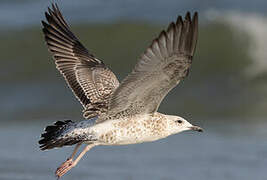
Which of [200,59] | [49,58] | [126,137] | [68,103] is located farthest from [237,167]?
[49,58]

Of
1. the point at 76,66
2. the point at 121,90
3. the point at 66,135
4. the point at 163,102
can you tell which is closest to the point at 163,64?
the point at 121,90

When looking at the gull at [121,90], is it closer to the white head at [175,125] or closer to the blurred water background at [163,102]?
Result: the white head at [175,125]

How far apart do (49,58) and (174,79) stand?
6.96 metres

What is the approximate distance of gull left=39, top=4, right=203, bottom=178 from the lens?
4.91m

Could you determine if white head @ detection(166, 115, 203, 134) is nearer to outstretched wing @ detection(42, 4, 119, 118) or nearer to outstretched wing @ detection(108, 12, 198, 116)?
outstretched wing @ detection(108, 12, 198, 116)

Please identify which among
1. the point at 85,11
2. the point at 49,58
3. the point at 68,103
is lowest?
the point at 68,103

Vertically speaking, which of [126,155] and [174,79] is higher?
[174,79]

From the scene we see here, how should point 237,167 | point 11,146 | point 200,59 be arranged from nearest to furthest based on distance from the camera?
point 237,167, point 11,146, point 200,59

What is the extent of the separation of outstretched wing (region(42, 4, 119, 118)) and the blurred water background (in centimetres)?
101

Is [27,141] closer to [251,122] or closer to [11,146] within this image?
[11,146]

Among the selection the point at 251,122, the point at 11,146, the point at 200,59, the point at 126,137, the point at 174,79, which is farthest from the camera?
the point at 200,59

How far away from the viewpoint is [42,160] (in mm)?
7395

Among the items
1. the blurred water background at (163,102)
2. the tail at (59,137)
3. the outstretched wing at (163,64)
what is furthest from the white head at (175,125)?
the blurred water background at (163,102)

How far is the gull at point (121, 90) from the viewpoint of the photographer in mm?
4910
